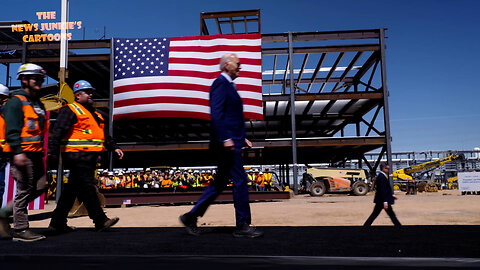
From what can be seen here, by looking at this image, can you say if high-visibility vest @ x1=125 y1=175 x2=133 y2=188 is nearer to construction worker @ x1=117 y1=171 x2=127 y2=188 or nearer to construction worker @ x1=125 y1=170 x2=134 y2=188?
construction worker @ x1=125 y1=170 x2=134 y2=188

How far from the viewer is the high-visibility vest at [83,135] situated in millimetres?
3295

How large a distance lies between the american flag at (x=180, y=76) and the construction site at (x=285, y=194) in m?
2.13

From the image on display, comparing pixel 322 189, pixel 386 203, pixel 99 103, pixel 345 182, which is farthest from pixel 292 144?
pixel 386 203

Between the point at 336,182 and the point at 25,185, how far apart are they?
2145 cm

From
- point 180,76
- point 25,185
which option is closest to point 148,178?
point 180,76

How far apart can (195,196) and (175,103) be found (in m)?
4.64

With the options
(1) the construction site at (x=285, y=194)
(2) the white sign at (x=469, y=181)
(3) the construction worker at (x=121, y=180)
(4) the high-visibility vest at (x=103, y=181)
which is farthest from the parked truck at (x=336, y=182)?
(4) the high-visibility vest at (x=103, y=181)

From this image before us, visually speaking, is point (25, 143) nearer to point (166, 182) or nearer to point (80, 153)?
point (80, 153)

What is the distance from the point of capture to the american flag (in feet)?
55.2

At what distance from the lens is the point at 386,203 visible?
5863 mm

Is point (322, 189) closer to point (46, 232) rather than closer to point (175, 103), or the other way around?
point (175, 103)

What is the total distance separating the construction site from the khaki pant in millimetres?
386

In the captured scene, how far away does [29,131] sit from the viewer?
3055mm

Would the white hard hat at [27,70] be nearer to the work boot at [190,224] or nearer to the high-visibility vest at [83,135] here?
the high-visibility vest at [83,135]
